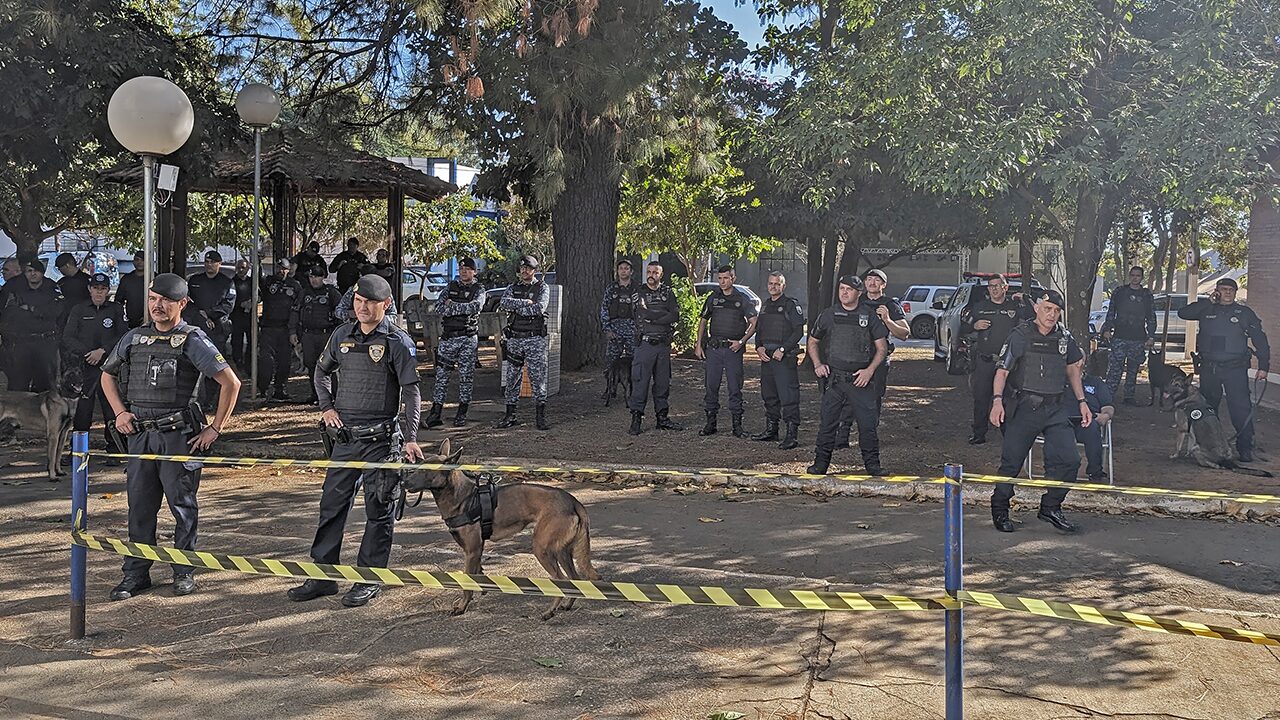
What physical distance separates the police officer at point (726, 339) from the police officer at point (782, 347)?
0.26m

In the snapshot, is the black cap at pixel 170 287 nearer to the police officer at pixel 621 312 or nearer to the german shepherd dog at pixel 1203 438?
the police officer at pixel 621 312

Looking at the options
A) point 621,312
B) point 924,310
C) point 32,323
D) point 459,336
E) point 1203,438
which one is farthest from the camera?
point 924,310

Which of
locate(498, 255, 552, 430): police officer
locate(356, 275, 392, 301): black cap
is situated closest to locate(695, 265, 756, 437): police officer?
locate(498, 255, 552, 430): police officer

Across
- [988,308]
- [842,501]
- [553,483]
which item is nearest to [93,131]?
[553,483]

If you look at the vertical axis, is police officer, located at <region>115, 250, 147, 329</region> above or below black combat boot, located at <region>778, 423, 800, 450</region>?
above

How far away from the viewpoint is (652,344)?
11508 mm

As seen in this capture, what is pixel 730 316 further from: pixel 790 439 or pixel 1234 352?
pixel 1234 352

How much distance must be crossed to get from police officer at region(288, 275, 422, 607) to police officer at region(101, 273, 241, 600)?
606 mm

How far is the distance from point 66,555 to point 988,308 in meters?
8.92

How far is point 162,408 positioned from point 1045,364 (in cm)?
563

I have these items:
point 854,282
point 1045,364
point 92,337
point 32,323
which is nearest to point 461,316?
point 92,337

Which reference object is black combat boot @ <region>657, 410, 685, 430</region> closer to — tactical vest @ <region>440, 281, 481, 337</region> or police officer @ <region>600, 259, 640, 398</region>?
police officer @ <region>600, 259, 640, 398</region>

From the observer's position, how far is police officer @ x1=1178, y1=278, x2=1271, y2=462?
10508 millimetres

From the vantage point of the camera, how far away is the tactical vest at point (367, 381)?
6137 millimetres
